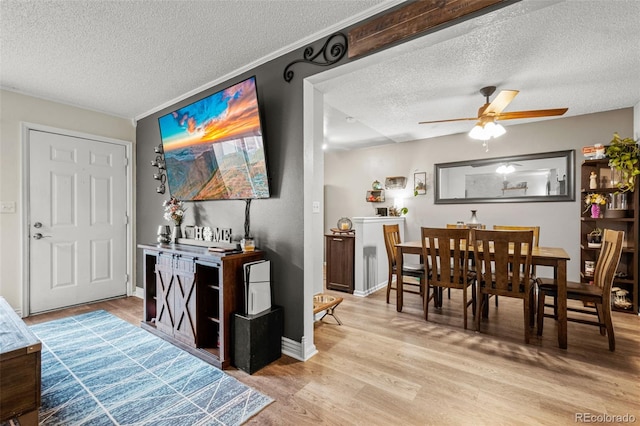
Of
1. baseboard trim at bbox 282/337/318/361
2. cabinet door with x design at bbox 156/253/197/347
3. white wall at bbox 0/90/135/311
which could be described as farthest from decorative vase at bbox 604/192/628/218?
white wall at bbox 0/90/135/311

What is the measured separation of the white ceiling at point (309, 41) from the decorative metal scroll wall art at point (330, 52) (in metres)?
0.07

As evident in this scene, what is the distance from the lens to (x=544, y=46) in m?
2.32

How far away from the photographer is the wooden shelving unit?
133 inches

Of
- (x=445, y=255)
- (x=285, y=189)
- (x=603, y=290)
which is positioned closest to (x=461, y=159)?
(x=445, y=255)

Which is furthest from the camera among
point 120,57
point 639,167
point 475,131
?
point 639,167

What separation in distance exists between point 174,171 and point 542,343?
13.2 feet

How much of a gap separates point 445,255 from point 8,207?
4.62 meters

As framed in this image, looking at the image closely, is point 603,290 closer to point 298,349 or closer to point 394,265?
point 394,265

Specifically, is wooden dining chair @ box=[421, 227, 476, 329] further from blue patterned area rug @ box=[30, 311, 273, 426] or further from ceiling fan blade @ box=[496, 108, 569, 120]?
blue patterned area rug @ box=[30, 311, 273, 426]

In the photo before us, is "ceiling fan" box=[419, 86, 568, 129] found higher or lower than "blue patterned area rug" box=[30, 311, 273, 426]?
higher

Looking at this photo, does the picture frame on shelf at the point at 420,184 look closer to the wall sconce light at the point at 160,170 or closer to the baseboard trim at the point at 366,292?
the baseboard trim at the point at 366,292

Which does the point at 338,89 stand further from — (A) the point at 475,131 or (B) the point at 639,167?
(B) the point at 639,167

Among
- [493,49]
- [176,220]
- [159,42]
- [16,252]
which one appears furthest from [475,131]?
[16,252]

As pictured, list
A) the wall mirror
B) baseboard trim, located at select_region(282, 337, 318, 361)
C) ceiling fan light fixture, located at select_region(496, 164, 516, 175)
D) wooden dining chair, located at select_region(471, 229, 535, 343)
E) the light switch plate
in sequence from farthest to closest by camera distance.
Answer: ceiling fan light fixture, located at select_region(496, 164, 516, 175) → the wall mirror → the light switch plate → wooden dining chair, located at select_region(471, 229, 535, 343) → baseboard trim, located at select_region(282, 337, 318, 361)
